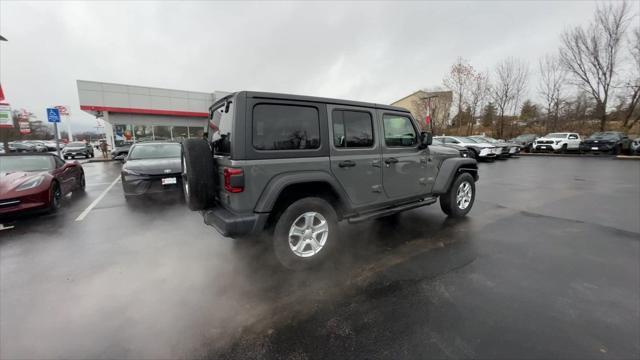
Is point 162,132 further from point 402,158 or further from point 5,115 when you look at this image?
point 402,158

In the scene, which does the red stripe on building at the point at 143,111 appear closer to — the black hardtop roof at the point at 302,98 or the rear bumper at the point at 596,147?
the black hardtop roof at the point at 302,98

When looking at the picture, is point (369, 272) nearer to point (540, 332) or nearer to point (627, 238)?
point (540, 332)

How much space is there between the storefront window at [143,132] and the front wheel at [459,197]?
2588 cm

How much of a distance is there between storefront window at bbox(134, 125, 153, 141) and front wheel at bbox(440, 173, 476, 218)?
25878mm

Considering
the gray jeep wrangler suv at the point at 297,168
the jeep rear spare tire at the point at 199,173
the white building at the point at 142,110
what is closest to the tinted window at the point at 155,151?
the gray jeep wrangler suv at the point at 297,168

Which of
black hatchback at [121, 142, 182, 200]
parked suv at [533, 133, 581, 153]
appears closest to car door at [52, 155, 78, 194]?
black hatchback at [121, 142, 182, 200]

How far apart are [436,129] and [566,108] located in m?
14.1

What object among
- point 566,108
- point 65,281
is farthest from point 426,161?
point 566,108

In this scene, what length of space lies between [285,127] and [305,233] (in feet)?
4.33

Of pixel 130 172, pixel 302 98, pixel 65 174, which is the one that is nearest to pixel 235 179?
pixel 302 98

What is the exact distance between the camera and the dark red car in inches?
187

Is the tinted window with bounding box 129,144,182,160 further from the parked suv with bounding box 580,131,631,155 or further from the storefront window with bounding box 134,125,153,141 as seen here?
the parked suv with bounding box 580,131,631,155

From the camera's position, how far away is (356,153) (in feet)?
11.6

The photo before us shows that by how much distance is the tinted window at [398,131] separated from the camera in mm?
3941
